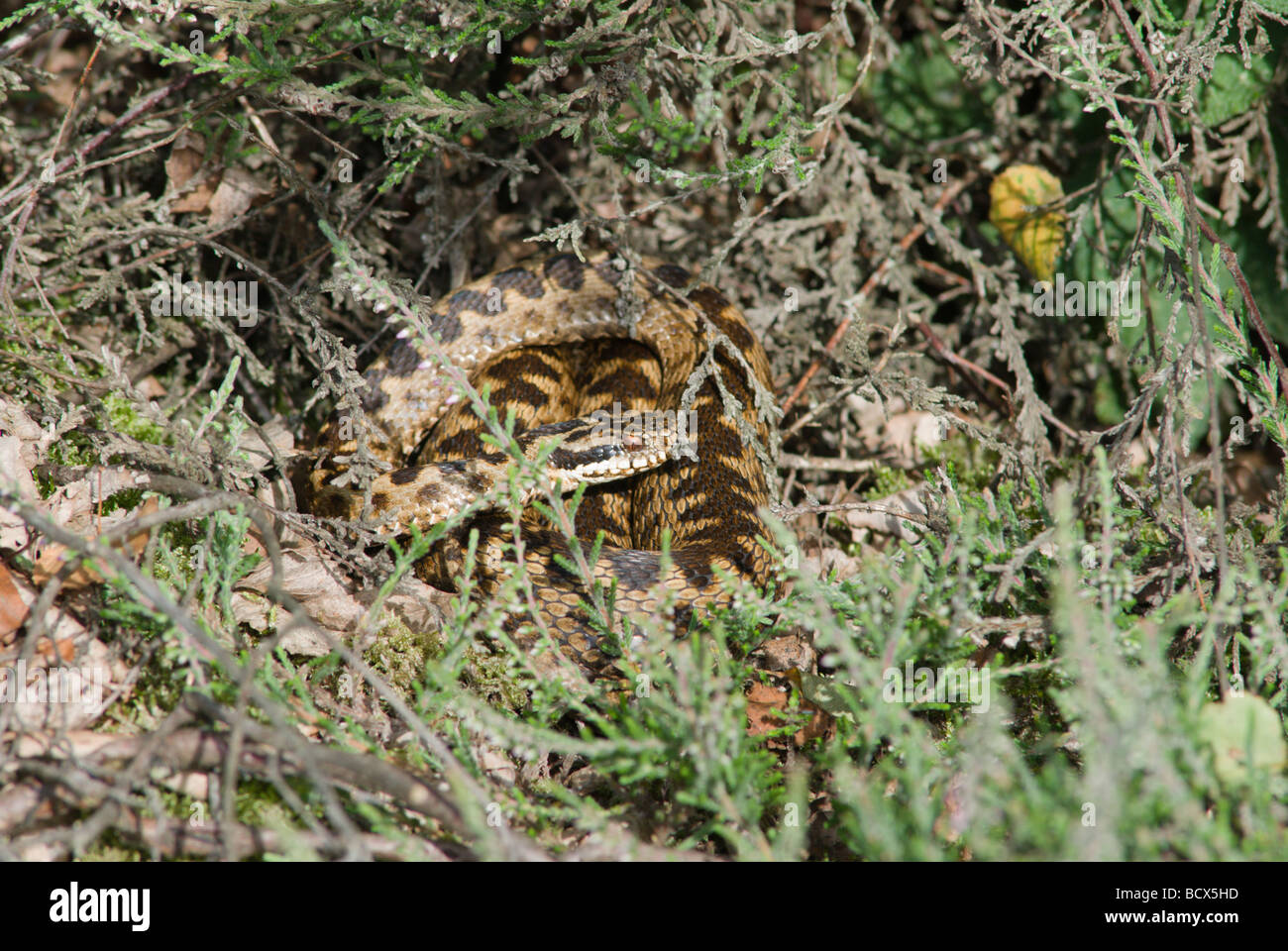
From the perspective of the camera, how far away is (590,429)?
16.1ft

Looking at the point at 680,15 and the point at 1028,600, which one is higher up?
the point at 680,15

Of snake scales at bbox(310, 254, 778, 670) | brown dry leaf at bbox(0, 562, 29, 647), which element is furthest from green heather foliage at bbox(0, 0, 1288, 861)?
snake scales at bbox(310, 254, 778, 670)

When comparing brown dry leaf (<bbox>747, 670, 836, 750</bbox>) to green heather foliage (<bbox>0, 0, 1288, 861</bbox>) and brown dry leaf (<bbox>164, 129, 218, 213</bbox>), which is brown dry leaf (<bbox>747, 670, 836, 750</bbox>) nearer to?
green heather foliage (<bbox>0, 0, 1288, 861</bbox>)

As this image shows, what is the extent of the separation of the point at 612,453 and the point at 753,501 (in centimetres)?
82

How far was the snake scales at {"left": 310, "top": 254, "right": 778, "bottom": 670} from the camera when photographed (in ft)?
13.7

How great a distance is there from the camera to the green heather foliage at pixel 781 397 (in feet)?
8.54

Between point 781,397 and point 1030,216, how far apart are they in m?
1.88

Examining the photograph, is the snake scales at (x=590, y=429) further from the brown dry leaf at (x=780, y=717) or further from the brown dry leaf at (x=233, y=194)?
the brown dry leaf at (x=233, y=194)

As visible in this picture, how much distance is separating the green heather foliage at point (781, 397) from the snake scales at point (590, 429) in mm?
294

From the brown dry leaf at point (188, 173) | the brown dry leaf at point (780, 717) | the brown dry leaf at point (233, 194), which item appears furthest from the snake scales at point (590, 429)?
the brown dry leaf at point (188, 173)

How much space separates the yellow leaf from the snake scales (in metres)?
1.80
